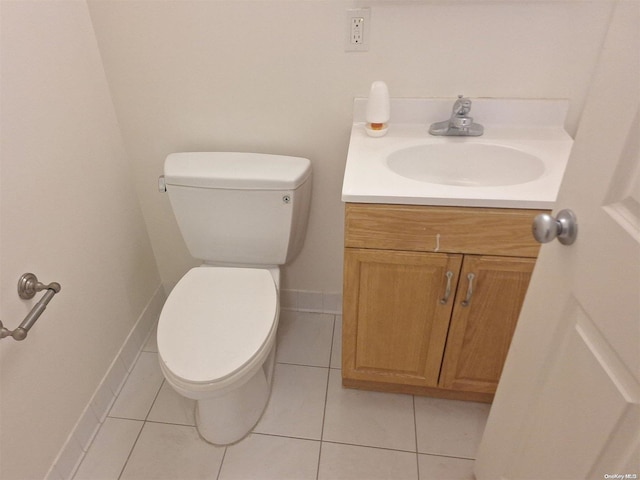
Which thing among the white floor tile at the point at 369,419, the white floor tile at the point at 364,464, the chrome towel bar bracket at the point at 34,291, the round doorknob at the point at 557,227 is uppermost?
the round doorknob at the point at 557,227

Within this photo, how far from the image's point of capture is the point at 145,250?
176cm

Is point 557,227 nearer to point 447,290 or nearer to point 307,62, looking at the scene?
point 447,290

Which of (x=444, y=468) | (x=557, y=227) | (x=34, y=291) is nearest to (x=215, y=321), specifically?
(x=34, y=291)

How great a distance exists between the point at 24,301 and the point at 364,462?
1070mm

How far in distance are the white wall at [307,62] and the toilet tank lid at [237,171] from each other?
10 centimetres

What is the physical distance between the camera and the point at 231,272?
1457mm

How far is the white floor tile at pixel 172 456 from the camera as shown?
134cm

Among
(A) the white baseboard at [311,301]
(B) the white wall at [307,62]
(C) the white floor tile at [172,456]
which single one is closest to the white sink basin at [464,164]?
(B) the white wall at [307,62]

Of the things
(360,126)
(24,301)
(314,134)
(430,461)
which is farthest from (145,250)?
(430,461)

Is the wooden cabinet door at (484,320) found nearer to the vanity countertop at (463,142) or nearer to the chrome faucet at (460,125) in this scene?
the vanity countertop at (463,142)

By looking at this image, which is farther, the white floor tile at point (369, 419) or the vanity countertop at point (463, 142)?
the white floor tile at point (369, 419)

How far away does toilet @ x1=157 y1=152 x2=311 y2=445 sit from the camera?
1.21 metres

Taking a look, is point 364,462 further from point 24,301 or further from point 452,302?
point 24,301

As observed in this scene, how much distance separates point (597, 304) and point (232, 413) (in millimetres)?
1101
